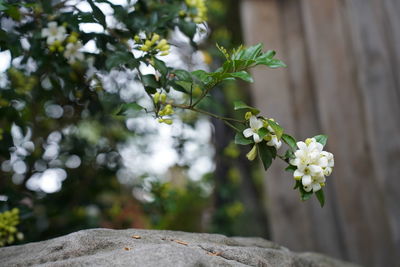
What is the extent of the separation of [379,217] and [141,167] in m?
1.35

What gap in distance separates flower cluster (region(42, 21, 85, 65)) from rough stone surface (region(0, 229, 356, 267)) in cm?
58

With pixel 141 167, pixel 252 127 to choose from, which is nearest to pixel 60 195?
pixel 141 167

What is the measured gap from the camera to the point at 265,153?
1.10 m

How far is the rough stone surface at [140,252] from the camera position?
3.11ft

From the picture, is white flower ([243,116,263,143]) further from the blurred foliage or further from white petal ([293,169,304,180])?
the blurred foliage

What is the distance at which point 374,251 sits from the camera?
6.61 ft

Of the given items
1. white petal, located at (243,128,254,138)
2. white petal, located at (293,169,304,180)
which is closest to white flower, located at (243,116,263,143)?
white petal, located at (243,128,254,138)

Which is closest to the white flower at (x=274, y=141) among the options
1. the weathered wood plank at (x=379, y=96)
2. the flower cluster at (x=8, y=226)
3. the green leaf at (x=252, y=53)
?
the green leaf at (x=252, y=53)

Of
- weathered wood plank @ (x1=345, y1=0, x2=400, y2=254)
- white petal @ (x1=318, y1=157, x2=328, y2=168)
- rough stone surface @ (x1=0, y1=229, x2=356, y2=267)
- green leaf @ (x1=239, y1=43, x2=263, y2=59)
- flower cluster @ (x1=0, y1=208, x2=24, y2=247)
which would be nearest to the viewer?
rough stone surface @ (x1=0, y1=229, x2=356, y2=267)

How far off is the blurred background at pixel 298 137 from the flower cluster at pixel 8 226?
0.10 metres

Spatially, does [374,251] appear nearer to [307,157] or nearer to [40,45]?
[307,157]

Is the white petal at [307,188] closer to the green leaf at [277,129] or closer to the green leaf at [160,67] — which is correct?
the green leaf at [277,129]

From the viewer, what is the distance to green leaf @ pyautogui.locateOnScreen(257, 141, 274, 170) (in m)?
1.09

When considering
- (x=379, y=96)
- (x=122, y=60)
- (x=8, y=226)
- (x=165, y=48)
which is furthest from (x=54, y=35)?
(x=379, y=96)
